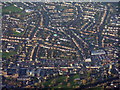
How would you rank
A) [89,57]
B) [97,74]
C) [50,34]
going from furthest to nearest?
[50,34]
[89,57]
[97,74]

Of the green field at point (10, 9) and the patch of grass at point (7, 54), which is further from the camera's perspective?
the green field at point (10, 9)

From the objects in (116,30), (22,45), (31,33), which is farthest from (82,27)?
(22,45)

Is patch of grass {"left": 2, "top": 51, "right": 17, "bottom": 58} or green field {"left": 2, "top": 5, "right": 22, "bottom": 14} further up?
green field {"left": 2, "top": 5, "right": 22, "bottom": 14}

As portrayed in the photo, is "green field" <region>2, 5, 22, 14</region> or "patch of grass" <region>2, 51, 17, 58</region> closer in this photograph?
"patch of grass" <region>2, 51, 17, 58</region>

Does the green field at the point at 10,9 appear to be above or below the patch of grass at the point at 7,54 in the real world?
above

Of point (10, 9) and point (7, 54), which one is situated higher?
point (10, 9)

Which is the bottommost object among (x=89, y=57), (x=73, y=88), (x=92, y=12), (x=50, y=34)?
(x=73, y=88)

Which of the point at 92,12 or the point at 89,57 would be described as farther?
the point at 92,12

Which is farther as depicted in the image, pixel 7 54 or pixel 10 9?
pixel 10 9

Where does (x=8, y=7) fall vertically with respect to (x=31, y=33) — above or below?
above

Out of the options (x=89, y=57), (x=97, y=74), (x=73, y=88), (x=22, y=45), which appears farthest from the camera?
(x=22, y=45)

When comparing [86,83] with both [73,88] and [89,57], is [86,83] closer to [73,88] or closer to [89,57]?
[73,88]
